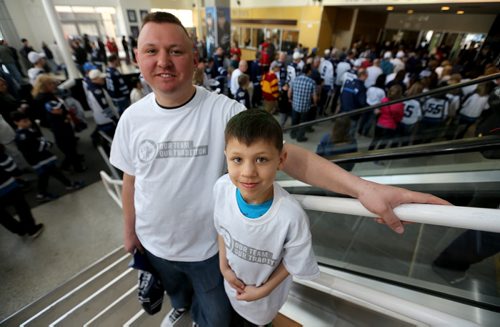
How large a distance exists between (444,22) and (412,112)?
12717mm

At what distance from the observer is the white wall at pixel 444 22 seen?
36.7 feet

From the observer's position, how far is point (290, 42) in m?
14.0

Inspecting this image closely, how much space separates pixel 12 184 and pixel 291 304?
3.29m

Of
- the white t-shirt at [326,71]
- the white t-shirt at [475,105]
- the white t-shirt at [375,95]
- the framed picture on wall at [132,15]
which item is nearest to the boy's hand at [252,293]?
the white t-shirt at [375,95]

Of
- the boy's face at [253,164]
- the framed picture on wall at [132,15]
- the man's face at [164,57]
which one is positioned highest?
the framed picture on wall at [132,15]

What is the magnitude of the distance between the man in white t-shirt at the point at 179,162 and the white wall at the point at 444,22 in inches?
639

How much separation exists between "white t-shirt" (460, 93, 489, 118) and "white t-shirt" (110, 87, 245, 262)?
16.5 ft

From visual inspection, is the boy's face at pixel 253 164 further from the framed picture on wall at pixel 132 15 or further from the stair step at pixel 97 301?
the framed picture on wall at pixel 132 15

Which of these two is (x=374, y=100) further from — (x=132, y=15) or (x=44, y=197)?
(x=132, y=15)

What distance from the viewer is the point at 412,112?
4148mm

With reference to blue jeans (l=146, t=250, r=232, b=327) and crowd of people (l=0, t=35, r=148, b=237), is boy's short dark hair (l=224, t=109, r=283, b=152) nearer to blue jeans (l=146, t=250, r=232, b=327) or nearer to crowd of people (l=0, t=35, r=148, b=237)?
blue jeans (l=146, t=250, r=232, b=327)

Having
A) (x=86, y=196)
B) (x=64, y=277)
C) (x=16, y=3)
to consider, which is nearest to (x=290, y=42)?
(x=16, y=3)

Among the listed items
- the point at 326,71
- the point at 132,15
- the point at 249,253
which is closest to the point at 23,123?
the point at 249,253

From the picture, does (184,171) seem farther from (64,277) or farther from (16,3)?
(16,3)
